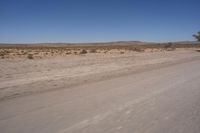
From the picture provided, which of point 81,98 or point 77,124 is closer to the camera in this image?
point 77,124

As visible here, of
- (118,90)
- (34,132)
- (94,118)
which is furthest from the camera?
(118,90)

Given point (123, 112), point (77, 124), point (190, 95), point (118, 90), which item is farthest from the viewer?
point (118, 90)

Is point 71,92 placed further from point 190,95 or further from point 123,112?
point 190,95

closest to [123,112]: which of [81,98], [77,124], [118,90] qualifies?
[77,124]

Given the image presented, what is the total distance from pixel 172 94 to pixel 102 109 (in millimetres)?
3123

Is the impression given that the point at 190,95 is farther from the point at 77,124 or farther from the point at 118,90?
the point at 77,124

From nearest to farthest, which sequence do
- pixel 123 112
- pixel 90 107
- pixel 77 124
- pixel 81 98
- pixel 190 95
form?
pixel 77 124, pixel 123 112, pixel 90 107, pixel 81 98, pixel 190 95

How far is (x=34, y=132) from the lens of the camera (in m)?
4.45

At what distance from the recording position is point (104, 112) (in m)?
5.72

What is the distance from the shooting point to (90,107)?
6.18 metres

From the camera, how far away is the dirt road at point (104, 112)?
4.68 meters

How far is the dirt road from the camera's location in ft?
15.4

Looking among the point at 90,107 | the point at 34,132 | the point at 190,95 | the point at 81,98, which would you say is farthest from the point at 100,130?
the point at 190,95

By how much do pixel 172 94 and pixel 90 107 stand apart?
3287 millimetres
